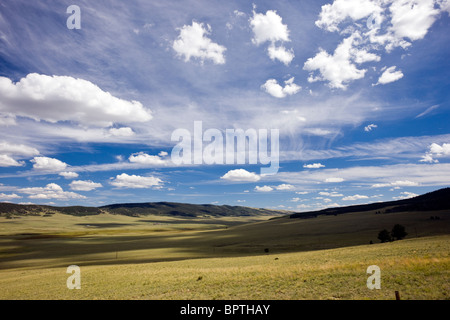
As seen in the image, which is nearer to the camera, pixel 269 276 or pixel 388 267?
pixel 388 267

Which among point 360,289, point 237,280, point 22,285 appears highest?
point 360,289

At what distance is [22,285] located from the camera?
30094 millimetres

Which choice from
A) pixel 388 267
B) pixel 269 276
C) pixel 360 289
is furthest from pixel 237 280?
pixel 388 267

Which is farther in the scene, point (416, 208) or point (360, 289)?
point (416, 208)
